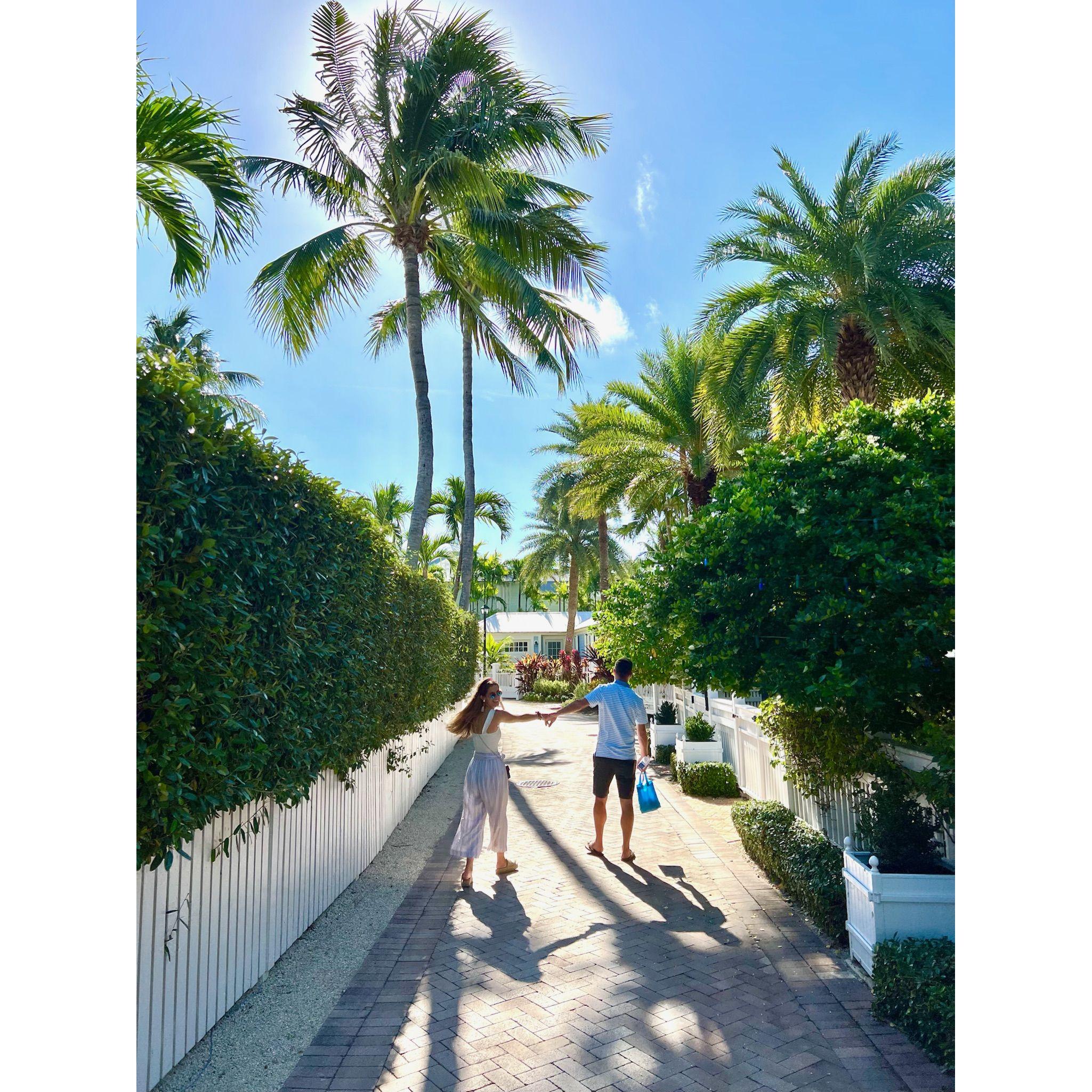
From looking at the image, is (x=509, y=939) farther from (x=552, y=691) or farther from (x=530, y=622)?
(x=530, y=622)

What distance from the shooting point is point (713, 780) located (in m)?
11.0

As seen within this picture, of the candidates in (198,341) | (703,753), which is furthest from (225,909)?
(198,341)

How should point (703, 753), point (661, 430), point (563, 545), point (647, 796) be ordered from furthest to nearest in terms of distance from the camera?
point (563, 545) < point (661, 430) < point (703, 753) < point (647, 796)

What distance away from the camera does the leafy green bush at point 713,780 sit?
36.0 feet

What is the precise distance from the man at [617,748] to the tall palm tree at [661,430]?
9.21 meters

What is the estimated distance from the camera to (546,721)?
8.17 meters

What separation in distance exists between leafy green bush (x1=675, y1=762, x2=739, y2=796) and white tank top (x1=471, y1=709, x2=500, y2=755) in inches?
184

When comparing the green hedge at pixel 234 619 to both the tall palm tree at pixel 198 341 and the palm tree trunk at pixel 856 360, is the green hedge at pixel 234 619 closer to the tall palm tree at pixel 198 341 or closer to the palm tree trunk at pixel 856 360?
the tall palm tree at pixel 198 341

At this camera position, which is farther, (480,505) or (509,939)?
(480,505)

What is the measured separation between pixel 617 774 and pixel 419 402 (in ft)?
23.5

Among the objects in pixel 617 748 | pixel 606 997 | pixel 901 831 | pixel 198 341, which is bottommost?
pixel 606 997

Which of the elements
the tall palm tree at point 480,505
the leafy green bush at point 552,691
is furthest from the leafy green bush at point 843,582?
the tall palm tree at point 480,505

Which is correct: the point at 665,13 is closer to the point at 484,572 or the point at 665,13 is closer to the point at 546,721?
the point at 546,721
